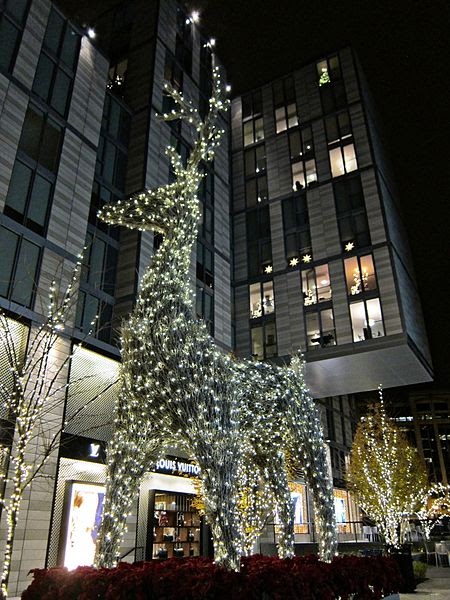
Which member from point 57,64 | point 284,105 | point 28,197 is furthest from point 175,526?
point 284,105

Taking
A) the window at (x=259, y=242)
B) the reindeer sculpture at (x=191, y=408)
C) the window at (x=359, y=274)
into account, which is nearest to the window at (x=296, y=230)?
the window at (x=259, y=242)

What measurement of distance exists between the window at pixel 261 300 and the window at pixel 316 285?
2.24 meters

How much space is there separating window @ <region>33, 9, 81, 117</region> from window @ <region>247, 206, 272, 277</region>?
1461 centimetres

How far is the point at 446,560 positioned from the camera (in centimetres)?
2022

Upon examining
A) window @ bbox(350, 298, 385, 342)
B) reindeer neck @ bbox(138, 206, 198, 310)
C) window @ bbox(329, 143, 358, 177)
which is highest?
window @ bbox(329, 143, 358, 177)

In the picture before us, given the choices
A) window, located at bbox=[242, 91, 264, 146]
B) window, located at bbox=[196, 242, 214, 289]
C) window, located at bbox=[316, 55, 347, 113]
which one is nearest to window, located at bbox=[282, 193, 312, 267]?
window, located at bbox=[196, 242, 214, 289]

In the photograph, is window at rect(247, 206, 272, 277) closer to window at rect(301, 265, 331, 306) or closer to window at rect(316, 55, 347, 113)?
window at rect(301, 265, 331, 306)

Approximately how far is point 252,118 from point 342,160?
9734 mm

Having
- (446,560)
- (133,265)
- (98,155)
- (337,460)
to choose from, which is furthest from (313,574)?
(337,460)

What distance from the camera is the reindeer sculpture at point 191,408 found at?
19.7ft

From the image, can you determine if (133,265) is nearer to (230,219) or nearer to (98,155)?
(98,155)

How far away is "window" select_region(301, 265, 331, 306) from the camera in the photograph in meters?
26.6

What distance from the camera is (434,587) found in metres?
13.5

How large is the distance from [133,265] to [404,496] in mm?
18047
